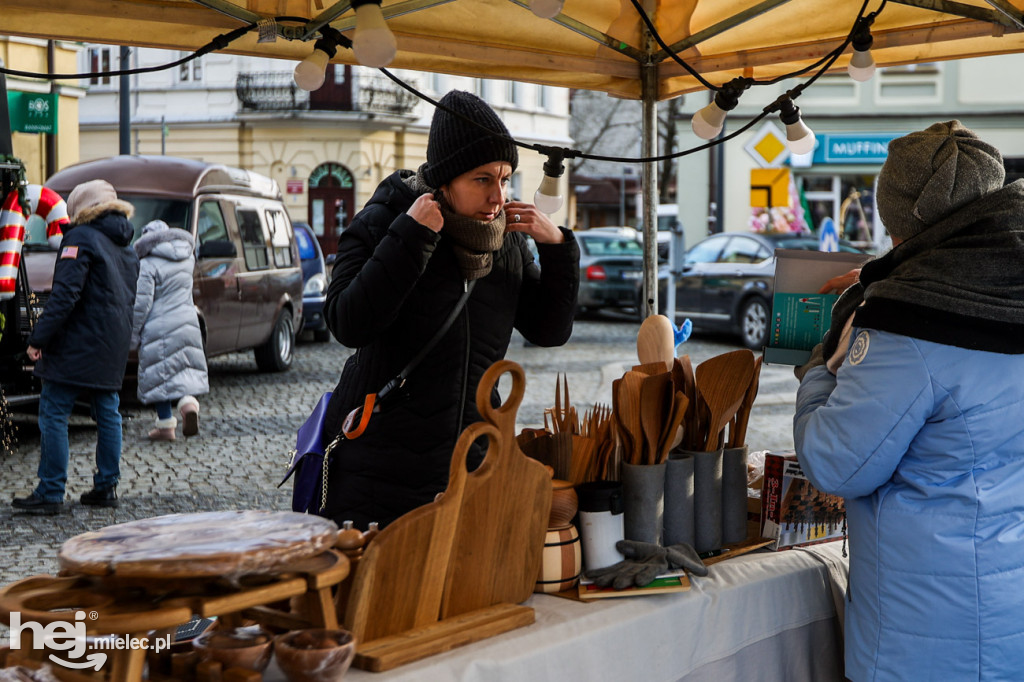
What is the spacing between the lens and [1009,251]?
1896 mm

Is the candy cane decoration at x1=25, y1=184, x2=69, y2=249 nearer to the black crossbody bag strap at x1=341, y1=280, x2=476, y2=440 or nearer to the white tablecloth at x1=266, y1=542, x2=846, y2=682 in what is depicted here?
the black crossbody bag strap at x1=341, y1=280, x2=476, y2=440

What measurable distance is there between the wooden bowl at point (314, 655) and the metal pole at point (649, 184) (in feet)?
8.30

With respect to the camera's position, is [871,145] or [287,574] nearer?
[287,574]

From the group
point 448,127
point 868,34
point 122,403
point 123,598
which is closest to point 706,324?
point 122,403

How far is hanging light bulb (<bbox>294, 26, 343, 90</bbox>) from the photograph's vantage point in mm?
2658

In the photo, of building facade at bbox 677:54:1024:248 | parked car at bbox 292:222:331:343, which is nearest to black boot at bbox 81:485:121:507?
parked car at bbox 292:222:331:343

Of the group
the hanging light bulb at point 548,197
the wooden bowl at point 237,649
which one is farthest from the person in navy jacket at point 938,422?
the hanging light bulb at point 548,197

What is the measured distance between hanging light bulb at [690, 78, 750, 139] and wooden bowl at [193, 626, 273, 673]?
7.12ft

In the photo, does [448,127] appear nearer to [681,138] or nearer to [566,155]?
[566,155]

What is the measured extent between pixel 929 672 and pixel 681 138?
24.8m

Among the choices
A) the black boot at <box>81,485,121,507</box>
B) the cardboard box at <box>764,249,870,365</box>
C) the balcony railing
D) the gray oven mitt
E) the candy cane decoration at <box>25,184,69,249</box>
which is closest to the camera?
the gray oven mitt

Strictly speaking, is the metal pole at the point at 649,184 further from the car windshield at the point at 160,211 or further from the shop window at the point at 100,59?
the shop window at the point at 100,59

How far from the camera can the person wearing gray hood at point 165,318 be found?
795 cm

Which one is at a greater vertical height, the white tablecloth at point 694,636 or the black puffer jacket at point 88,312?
the black puffer jacket at point 88,312
